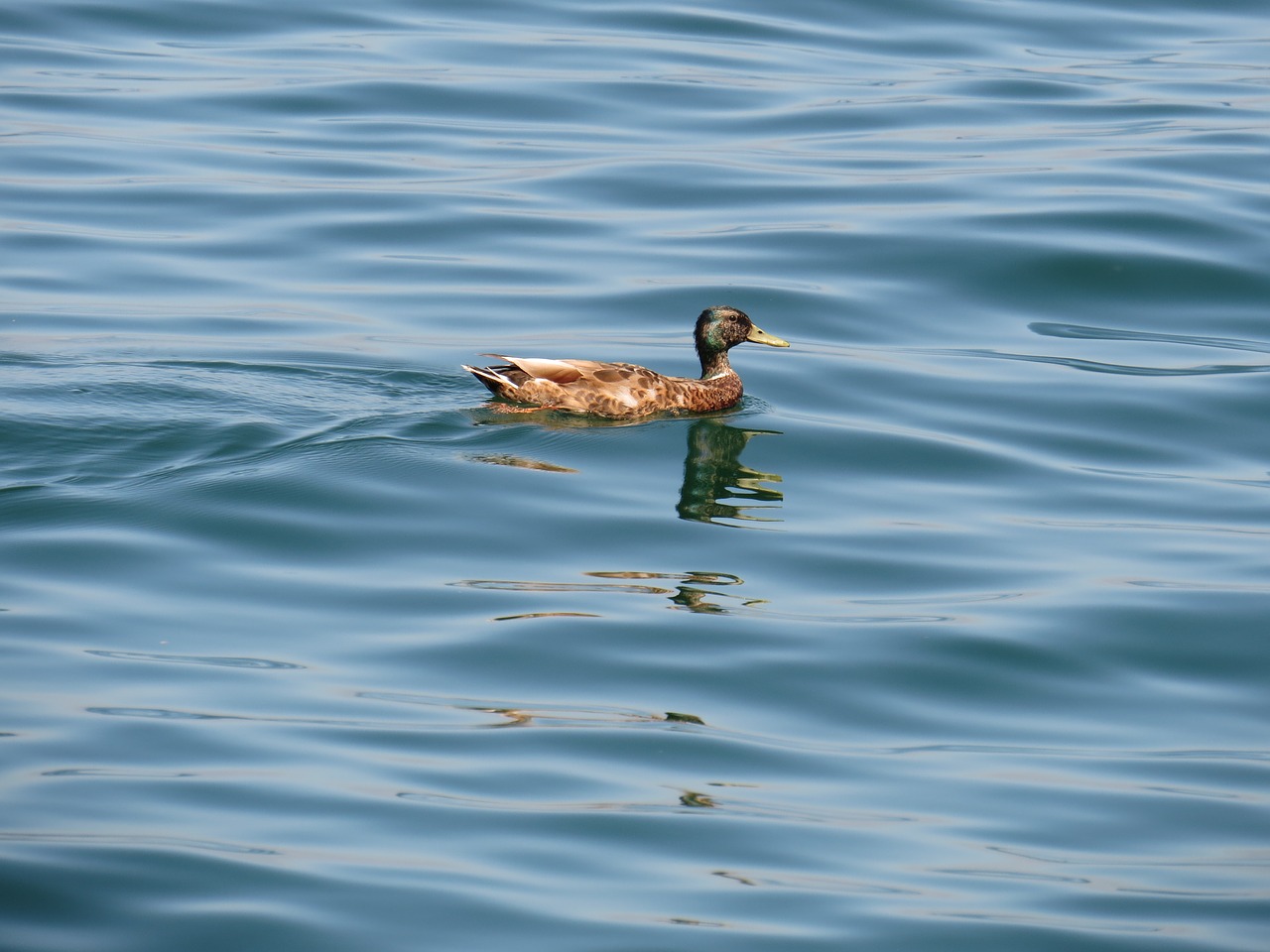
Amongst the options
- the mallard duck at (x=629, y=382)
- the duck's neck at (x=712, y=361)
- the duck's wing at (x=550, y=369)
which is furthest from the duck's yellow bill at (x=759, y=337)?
the duck's wing at (x=550, y=369)

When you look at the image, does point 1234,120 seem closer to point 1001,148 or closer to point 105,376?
point 1001,148

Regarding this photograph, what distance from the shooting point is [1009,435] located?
12.8 m

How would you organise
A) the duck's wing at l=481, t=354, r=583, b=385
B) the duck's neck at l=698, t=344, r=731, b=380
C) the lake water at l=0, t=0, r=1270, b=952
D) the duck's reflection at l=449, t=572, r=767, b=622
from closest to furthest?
the lake water at l=0, t=0, r=1270, b=952, the duck's reflection at l=449, t=572, r=767, b=622, the duck's wing at l=481, t=354, r=583, b=385, the duck's neck at l=698, t=344, r=731, b=380

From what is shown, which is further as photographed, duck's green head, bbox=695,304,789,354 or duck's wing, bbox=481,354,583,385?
duck's green head, bbox=695,304,789,354

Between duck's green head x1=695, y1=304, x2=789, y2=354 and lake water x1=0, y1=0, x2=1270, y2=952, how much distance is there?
61 cm

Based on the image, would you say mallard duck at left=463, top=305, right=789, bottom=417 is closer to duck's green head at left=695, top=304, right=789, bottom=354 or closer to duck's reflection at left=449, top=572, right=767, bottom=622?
duck's green head at left=695, top=304, right=789, bottom=354

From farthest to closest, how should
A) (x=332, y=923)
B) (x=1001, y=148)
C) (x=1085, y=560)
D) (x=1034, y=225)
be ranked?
(x=1001, y=148), (x=1034, y=225), (x=1085, y=560), (x=332, y=923)

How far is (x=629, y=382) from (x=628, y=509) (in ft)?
6.57

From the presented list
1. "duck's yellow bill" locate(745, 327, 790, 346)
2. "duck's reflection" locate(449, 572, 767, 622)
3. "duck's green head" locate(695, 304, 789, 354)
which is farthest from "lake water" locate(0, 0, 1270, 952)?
"duck's green head" locate(695, 304, 789, 354)

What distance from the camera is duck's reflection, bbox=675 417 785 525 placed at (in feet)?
36.8

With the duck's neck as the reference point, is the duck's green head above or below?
above

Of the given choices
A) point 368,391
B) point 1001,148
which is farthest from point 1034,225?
point 368,391

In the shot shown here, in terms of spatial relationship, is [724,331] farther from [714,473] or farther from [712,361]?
[714,473]

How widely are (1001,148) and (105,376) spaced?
10566 mm
